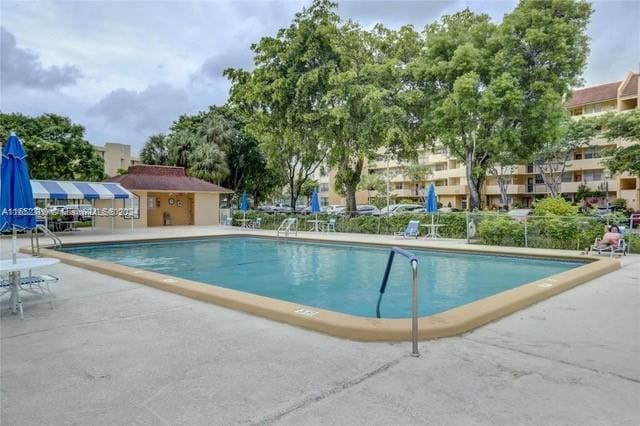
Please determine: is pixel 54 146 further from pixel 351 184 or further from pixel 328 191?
pixel 328 191

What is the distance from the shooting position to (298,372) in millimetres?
3615

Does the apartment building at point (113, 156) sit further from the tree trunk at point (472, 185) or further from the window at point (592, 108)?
the window at point (592, 108)

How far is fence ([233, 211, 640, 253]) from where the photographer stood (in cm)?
1266

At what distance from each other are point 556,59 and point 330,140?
1106cm

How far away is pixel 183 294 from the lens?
6.74 m

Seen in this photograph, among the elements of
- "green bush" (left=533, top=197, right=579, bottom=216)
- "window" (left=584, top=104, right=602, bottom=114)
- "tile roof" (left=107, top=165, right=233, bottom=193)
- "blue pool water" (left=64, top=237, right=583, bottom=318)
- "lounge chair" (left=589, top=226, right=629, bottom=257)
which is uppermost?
"window" (left=584, top=104, right=602, bottom=114)

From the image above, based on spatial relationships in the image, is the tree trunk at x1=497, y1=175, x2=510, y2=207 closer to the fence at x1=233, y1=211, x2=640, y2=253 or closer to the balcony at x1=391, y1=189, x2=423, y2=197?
the balcony at x1=391, y1=189, x2=423, y2=197

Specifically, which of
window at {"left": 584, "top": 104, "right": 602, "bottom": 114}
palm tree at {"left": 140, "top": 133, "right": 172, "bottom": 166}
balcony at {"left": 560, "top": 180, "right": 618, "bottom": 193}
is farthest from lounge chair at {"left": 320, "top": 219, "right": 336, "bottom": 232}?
window at {"left": 584, "top": 104, "right": 602, "bottom": 114}

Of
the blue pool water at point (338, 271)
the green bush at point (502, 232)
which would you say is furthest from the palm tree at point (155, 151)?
the green bush at point (502, 232)

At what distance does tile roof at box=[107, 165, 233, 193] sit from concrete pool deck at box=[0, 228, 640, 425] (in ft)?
70.4

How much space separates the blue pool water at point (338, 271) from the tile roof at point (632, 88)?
3692 centimetres

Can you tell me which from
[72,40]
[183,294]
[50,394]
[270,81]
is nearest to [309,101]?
[270,81]

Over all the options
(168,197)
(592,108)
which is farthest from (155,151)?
(592,108)

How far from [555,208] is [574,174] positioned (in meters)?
33.7
